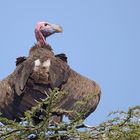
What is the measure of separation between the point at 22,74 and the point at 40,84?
447mm

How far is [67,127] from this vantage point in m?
6.91

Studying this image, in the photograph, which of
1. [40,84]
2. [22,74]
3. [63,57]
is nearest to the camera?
[40,84]

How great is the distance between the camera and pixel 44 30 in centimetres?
1470

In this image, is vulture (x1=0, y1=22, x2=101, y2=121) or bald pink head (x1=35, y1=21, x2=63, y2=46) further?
bald pink head (x1=35, y1=21, x2=63, y2=46)

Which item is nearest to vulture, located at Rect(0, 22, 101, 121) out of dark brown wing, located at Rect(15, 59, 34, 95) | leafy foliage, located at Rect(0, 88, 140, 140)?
dark brown wing, located at Rect(15, 59, 34, 95)

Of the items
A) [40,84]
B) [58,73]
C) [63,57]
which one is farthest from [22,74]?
[63,57]

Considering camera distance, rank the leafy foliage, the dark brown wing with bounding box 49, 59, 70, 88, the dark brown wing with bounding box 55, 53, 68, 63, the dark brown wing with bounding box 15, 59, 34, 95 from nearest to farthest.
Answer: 1. the leafy foliage
2. the dark brown wing with bounding box 15, 59, 34, 95
3. the dark brown wing with bounding box 49, 59, 70, 88
4. the dark brown wing with bounding box 55, 53, 68, 63

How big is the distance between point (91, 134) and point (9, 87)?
3.78 meters

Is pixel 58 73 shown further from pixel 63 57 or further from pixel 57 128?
pixel 57 128

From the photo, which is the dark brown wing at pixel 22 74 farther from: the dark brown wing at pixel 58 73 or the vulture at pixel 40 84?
the dark brown wing at pixel 58 73

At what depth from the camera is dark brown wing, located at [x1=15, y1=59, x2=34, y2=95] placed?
9.95 meters

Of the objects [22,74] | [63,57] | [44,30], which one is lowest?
[22,74]

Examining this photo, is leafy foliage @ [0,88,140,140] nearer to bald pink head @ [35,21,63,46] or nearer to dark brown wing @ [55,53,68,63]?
dark brown wing @ [55,53,68,63]

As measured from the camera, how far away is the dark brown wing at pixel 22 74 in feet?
32.7
